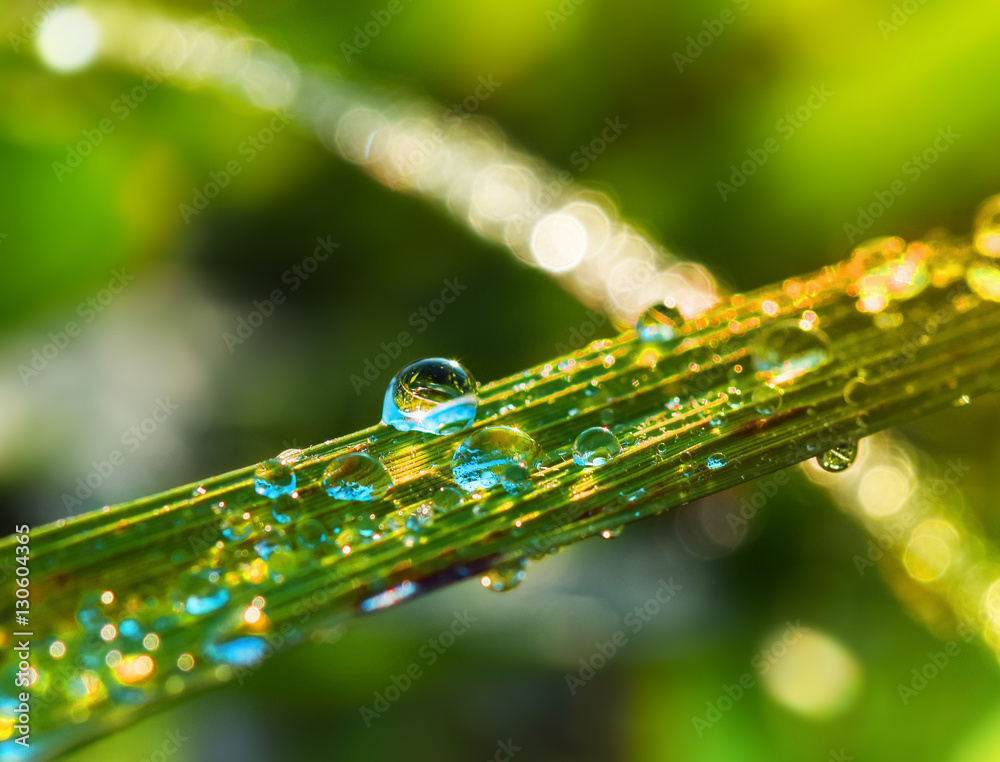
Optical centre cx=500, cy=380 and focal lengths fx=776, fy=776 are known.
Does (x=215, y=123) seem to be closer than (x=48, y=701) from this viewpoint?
No

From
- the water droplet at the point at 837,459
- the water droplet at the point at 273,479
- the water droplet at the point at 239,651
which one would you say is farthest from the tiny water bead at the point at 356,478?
the water droplet at the point at 837,459


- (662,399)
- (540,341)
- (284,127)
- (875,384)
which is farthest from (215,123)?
(875,384)

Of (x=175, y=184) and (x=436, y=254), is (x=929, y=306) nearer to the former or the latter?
(x=436, y=254)

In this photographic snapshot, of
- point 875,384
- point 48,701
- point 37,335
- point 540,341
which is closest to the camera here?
point 48,701

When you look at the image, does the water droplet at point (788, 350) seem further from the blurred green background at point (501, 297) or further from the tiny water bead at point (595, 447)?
the blurred green background at point (501, 297)

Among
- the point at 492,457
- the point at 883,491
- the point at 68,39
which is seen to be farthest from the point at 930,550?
the point at 68,39

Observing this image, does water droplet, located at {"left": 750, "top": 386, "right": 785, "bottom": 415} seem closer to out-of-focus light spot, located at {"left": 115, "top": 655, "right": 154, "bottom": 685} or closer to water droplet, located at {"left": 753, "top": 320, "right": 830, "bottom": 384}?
water droplet, located at {"left": 753, "top": 320, "right": 830, "bottom": 384}
